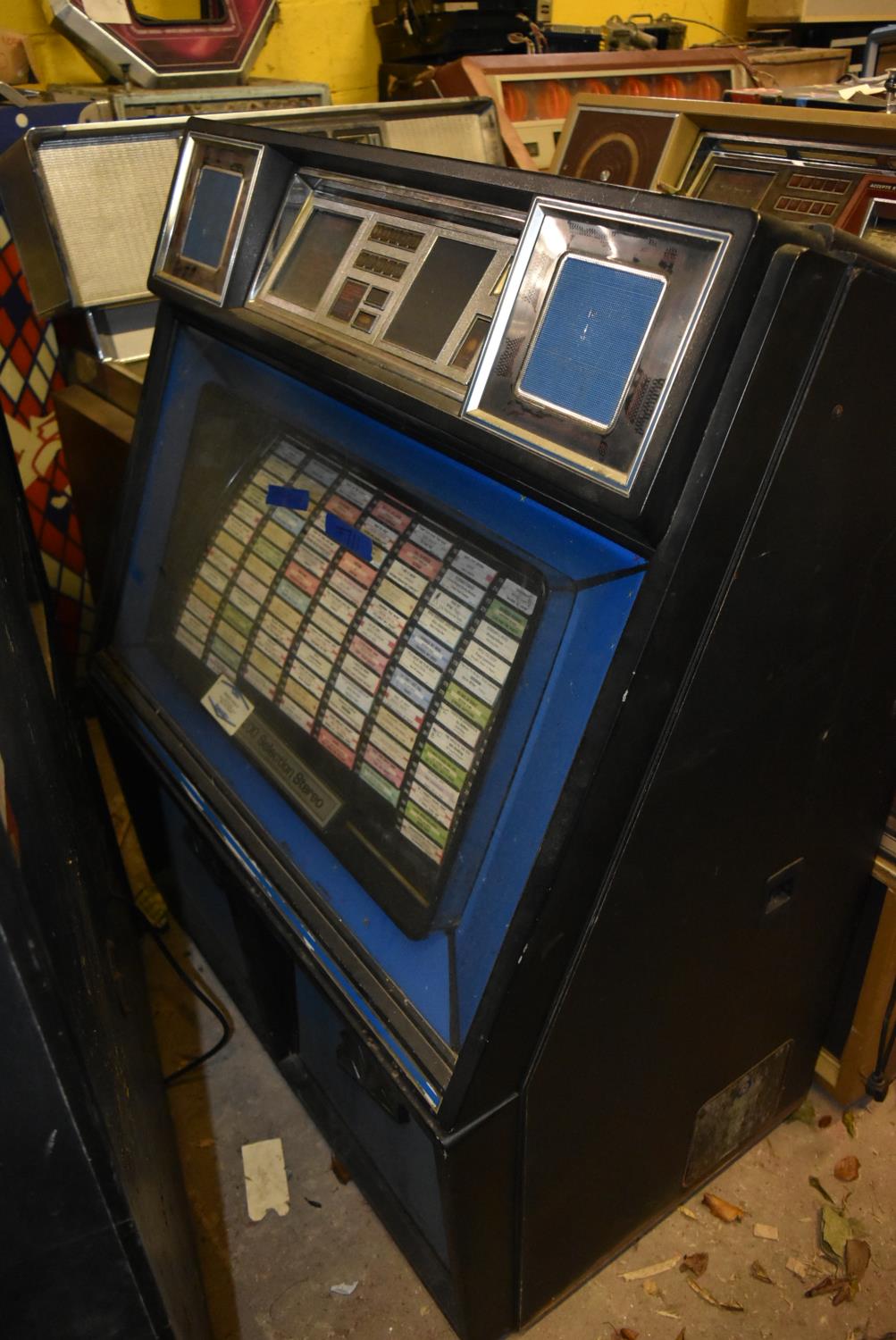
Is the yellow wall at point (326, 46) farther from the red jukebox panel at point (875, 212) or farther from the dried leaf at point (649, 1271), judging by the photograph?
the dried leaf at point (649, 1271)

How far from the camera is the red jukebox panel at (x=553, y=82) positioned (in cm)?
279

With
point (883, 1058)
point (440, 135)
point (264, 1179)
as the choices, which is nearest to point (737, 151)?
point (440, 135)

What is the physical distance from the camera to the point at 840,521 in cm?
86

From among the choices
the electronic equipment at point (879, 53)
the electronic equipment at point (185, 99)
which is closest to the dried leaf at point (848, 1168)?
the electronic equipment at point (185, 99)

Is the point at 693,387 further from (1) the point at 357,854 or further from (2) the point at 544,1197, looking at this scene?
(2) the point at 544,1197

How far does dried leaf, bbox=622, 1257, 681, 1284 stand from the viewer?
57.4 inches

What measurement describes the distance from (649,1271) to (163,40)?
8.87 feet

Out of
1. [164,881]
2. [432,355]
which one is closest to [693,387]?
[432,355]

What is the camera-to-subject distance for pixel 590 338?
75 cm

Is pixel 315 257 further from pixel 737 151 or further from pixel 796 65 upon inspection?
pixel 796 65

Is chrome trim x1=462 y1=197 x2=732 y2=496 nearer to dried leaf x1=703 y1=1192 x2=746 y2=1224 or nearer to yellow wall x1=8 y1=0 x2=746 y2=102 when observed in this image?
dried leaf x1=703 y1=1192 x2=746 y2=1224

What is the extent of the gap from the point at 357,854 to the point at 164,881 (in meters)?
1.04

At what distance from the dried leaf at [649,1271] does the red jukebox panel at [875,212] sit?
1.72 metres

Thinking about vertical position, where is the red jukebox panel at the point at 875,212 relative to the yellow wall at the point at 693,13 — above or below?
below
